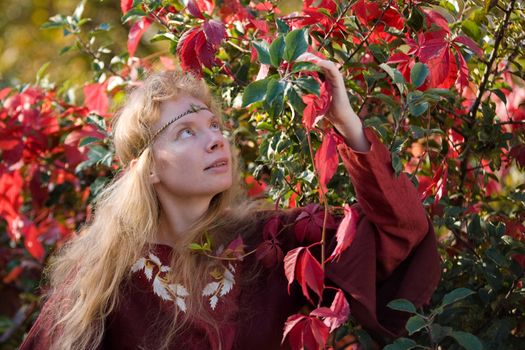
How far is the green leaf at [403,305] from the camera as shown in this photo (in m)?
1.58

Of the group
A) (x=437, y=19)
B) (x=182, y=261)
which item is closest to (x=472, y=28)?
(x=437, y=19)

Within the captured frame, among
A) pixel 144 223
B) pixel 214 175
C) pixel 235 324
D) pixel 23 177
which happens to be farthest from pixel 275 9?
pixel 23 177

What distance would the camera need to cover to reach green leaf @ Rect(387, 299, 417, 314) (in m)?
1.58

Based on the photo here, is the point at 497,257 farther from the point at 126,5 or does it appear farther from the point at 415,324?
the point at 126,5

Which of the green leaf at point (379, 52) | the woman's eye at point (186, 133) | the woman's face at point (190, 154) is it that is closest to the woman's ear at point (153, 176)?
the woman's face at point (190, 154)

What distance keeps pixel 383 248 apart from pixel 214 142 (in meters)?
0.43

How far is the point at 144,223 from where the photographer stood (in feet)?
6.48

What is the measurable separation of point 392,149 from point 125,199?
26.0 inches

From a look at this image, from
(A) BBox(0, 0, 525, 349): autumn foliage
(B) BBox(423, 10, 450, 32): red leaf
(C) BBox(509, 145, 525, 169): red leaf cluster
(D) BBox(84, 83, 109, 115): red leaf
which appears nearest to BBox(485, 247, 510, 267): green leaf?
(A) BBox(0, 0, 525, 349): autumn foliage

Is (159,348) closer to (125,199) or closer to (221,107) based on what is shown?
(125,199)

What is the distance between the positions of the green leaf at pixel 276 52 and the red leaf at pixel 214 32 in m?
0.30

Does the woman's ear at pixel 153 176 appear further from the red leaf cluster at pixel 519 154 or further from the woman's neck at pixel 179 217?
the red leaf cluster at pixel 519 154

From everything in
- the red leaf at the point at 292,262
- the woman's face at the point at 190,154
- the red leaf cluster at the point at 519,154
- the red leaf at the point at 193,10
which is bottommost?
the woman's face at the point at 190,154

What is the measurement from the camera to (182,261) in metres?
1.93
